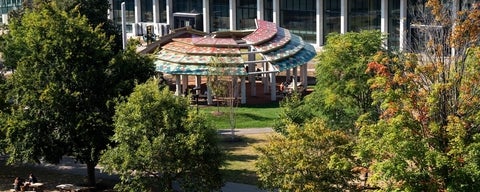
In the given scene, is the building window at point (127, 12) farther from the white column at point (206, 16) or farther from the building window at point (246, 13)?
the building window at point (246, 13)

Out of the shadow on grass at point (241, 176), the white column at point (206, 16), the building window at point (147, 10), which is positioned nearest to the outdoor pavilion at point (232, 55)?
the shadow on grass at point (241, 176)

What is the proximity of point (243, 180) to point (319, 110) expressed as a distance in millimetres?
5923

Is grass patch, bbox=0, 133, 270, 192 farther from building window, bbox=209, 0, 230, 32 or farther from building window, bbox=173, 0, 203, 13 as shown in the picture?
building window, bbox=173, 0, 203, 13

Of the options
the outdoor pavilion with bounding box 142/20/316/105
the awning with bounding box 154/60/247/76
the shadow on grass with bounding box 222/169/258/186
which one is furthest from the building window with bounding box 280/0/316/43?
the shadow on grass with bounding box 222/169/258/186

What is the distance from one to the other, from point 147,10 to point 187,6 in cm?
774

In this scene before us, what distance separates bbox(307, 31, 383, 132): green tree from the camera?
3950cm

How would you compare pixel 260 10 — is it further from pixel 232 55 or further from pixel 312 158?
pixel 312 158

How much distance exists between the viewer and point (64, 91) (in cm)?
3812

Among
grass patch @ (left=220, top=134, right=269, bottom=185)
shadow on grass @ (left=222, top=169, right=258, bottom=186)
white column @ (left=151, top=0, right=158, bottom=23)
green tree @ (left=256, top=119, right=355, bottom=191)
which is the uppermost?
white column @ (left=151, top=0, right=158, bottom=23)

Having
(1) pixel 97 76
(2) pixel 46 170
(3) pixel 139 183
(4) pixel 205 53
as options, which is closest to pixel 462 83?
(3) pixel 139 183

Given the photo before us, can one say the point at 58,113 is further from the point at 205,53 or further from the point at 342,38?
the point at 205,53

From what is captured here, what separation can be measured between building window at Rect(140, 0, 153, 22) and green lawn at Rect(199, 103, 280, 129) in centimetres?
5460

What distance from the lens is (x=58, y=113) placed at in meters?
37.9

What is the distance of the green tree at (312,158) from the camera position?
96.6 feet
